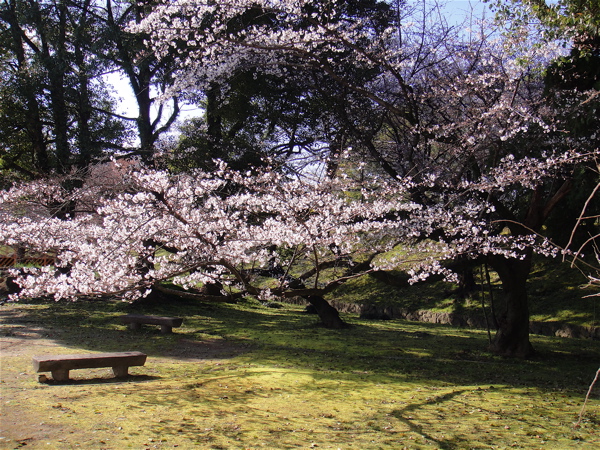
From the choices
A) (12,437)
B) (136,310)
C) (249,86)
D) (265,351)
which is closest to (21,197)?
(136,310)

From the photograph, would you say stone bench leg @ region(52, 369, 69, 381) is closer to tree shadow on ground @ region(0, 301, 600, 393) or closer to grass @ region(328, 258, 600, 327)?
tree shadow on ground @ region(0, 301, 600, 393)

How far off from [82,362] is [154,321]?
13.7 feet

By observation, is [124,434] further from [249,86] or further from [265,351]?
[249,86]

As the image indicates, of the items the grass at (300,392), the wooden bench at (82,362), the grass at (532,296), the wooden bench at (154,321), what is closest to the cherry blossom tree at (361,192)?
the wooden bench at (82,362)

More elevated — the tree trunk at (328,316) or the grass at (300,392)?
the tree trunk at (328,316)

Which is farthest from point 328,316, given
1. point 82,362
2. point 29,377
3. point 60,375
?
point 29,377

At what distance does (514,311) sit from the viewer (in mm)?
8906

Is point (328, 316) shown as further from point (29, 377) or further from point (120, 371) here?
point (29, 377)

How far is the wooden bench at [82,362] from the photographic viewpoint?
236 inches

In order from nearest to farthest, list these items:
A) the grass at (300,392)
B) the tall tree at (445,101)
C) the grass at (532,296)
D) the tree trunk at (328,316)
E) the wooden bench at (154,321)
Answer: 1. the grass at (300,392)
2. the tall tree at (445,101)
3. the wooden bench at (154,321)
4. the tree trunk at (328,316)
5. the grass at (532,296)

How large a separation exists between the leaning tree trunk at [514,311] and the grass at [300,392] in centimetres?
33

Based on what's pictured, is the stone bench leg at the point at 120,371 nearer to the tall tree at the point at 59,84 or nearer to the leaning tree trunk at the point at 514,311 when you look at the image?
the leaning tree trunk at the point at 514,311

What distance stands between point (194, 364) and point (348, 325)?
5.41 metres

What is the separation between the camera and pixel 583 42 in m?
7.01
